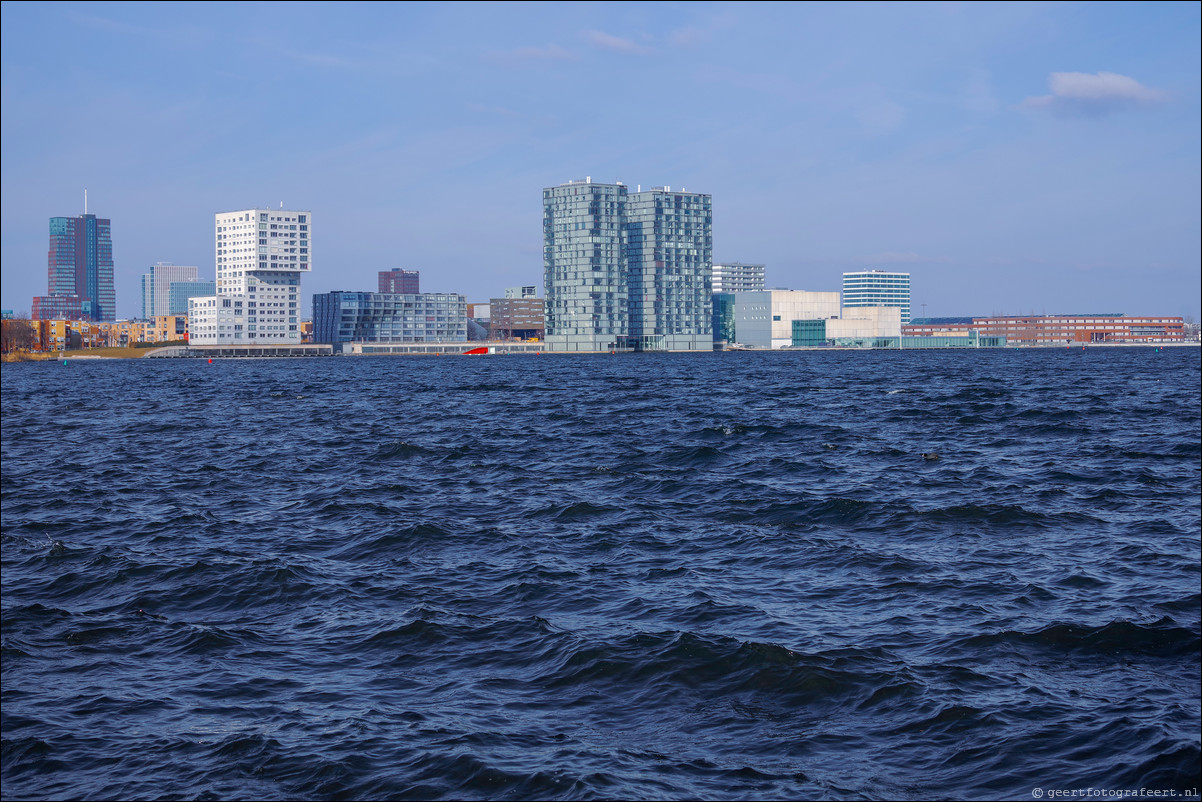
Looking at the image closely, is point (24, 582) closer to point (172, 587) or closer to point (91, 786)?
point (172, 587)

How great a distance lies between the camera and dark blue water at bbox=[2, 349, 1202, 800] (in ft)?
38.4

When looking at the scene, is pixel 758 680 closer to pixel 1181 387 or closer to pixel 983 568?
pixel 983 568

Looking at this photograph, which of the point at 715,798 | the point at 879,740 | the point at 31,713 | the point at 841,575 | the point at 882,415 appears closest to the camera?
the point at 715,798

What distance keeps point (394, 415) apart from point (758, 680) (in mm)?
53317

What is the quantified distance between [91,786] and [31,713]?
2.76 meters

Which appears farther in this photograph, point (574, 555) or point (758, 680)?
point (574, 555)

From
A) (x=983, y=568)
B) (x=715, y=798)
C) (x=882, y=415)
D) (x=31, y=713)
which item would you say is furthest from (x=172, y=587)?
(x=882, y=415)

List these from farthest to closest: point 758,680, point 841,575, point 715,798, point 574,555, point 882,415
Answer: point 882,415
point 574,555
point 841,575
point 758,680
point 715,798

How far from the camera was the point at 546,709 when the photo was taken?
529 inches

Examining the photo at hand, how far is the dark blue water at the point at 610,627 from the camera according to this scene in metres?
11.7

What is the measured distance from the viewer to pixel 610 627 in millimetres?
16844

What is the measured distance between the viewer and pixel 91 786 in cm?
1132

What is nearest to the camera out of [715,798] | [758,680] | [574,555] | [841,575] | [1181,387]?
[715,798]

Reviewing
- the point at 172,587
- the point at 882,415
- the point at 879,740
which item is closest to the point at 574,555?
the point at 172,587
